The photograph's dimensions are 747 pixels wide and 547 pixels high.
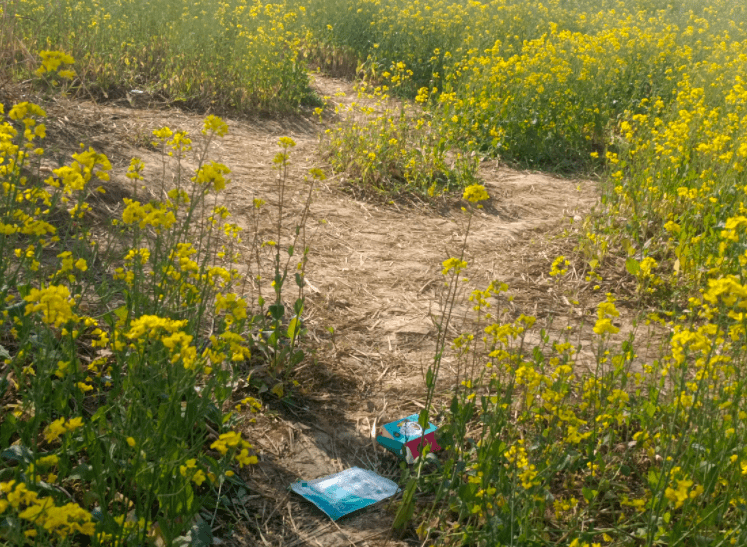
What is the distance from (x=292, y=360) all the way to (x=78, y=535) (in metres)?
1.21

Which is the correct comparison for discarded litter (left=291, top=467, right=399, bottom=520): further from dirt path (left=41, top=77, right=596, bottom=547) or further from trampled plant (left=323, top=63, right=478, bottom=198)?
trampled plant (left=323, top=63, right=478, bottom=198)

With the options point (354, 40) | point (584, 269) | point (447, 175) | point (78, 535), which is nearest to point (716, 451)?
point (78, 535)

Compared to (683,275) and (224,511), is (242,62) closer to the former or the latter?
(683,275)

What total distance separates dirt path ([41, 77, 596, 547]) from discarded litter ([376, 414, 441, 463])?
0.21 ft

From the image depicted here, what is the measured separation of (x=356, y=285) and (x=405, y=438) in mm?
1487

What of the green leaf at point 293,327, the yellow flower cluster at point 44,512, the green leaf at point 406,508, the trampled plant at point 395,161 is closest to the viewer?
the yellow flower cluster at point 44,512

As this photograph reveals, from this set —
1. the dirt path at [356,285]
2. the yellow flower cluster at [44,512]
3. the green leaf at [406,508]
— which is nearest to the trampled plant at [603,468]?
the green leaf at [406,508]

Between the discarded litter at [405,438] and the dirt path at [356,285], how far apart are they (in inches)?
2.5

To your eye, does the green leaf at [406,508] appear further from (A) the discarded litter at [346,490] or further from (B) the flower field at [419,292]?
(A) the discarded litter at [346,490]

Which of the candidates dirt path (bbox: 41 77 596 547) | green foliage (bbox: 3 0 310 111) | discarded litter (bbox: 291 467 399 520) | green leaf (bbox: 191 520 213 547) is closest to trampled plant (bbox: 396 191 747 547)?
discarded litter (bbox: 291 467 399 520)

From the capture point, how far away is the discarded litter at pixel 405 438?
262 centimetres

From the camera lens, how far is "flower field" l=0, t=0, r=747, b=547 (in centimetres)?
196

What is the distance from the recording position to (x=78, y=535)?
1916 millimetres

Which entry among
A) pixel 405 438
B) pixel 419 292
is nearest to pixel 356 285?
pixel 419 292
